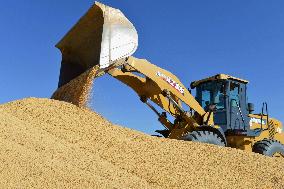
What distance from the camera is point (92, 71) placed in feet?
25.1

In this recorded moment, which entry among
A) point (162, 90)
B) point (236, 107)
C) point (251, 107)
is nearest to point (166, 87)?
point (162, 90)

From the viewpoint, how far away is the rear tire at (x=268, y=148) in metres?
A: 9.76

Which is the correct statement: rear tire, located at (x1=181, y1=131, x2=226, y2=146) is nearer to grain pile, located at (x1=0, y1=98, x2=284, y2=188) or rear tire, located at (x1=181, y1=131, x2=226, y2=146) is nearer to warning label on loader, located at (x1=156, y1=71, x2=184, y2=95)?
grain pile, located at (x1=0, y1=98, x2=284, y2=188)

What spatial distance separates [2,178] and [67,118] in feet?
8.53

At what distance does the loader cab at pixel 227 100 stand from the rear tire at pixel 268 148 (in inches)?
16.5

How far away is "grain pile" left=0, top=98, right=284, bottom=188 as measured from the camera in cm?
488

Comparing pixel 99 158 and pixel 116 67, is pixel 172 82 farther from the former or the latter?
pixel 99 158

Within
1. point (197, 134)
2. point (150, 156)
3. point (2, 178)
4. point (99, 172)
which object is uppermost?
point (197, 134)

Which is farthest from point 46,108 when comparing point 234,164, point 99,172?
point 234,164

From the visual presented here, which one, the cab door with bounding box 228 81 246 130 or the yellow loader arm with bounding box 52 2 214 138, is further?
the cab door with bounding box 228 81 246 130

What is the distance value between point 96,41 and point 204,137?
2.96 metres

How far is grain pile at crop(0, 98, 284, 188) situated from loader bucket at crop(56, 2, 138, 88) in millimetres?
1323

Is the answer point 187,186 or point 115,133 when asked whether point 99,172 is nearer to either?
point 187,186

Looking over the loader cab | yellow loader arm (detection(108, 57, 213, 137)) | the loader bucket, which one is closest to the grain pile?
the loader bucket
